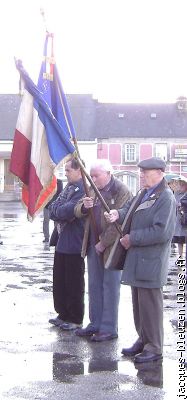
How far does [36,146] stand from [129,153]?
56729 mm

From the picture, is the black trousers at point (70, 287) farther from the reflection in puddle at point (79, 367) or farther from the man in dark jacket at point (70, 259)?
the reflection in puddle at point (79, 367)

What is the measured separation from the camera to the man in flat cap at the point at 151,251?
6.14 meters

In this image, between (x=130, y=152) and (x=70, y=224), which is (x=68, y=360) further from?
(x=130, y=152)

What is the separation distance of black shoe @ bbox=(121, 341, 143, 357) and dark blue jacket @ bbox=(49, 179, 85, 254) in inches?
58.4

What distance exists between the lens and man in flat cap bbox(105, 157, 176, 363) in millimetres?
6137

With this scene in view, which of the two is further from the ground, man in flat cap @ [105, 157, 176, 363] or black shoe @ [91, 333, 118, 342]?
man in flat cap @ [105, 157, 176, 363]

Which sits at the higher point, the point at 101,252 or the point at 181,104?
the point at 181,104

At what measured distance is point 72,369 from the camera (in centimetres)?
600

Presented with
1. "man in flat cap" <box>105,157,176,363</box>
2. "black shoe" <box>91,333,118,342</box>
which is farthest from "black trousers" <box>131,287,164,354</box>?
"black shoe" <box>91,333,118,342</box>

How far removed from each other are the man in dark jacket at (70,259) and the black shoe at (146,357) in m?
1.51

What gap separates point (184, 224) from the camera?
1128 cm

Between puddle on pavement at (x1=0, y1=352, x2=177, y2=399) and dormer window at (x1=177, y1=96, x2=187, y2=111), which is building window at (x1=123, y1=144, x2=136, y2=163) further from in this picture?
puddle on pavement at (x1=0, y1=352, x2=177, y2=399)

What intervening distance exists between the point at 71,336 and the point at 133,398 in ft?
7.13

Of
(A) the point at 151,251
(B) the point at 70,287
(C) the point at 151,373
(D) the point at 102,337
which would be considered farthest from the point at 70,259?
(C) the point at 151,373
